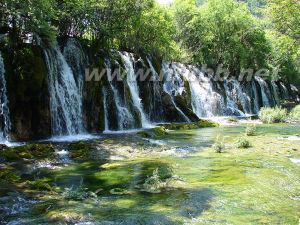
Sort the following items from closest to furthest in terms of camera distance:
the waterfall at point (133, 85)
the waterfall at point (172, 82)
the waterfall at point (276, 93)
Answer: the waterfall at point (133, 85), the waterfall at point (172, 82), the waterfall at point (276, 93)

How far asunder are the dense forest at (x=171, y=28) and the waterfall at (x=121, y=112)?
3.22 metres

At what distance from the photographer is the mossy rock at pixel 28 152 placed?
619 inches

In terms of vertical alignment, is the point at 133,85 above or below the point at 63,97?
above

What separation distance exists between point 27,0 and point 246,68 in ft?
153

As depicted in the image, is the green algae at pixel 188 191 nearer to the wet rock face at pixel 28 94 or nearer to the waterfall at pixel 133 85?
the wet rock face at pixel 28 94

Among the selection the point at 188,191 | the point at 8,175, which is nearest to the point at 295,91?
the point at 188,191

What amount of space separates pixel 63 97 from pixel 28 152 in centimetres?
784

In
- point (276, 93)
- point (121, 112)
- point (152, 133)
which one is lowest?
point (152, 133)

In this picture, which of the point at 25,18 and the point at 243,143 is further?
the point at 25,18

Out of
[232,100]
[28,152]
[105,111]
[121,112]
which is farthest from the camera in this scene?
[232,100]

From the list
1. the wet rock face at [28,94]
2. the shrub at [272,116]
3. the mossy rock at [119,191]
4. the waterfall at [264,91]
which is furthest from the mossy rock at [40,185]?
the waterfall at [264,91]

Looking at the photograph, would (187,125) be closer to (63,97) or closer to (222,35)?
(63,97)

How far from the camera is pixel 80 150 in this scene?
1767cm

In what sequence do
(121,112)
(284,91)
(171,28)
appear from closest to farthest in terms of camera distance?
1. (121,112)
2. (171,28)
3. (284,91)
